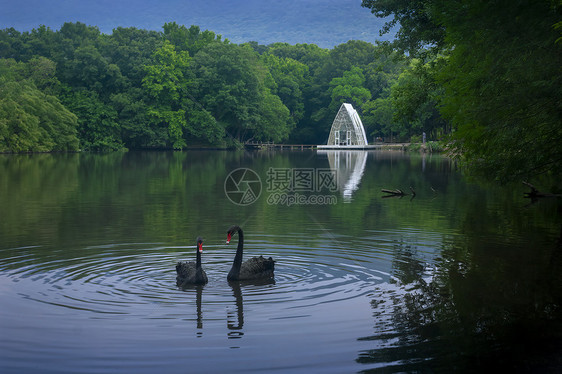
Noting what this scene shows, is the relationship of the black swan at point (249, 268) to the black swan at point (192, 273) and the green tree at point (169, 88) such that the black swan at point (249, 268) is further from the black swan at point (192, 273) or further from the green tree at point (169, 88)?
the green tree at point (169, 88)

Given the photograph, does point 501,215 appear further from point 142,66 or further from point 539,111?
point 142,66

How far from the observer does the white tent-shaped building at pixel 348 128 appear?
4582 inches

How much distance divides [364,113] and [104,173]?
9091cm

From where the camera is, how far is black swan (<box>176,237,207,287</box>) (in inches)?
497

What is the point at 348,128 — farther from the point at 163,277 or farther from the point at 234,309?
the point at 234,309

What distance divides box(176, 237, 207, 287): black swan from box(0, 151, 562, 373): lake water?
251mm

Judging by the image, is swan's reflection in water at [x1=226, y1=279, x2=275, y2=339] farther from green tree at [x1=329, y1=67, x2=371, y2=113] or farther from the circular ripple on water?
green tree at [x1=329, y1=67, x2=371, y2=113]

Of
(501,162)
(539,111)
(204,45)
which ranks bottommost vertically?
(501,162)

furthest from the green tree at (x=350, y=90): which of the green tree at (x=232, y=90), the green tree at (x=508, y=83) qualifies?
the green tree at (x=508, y=83)

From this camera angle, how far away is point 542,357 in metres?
8.35

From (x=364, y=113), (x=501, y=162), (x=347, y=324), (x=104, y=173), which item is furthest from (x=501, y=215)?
(x=364, y=113)

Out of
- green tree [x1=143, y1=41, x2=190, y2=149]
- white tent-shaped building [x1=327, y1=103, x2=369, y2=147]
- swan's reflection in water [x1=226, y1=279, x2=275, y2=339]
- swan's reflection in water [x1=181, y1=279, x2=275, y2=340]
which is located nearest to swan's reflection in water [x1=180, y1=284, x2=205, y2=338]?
swan's reflection in water [x1=181, y1=279, x2=275, y2=340]

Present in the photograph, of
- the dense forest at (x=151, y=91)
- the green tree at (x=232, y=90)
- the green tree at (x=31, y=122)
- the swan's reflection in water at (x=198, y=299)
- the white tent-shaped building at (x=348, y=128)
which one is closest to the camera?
the swan's reflection in water at (x=198, y=299)

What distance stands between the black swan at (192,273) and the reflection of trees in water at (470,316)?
3473mm
